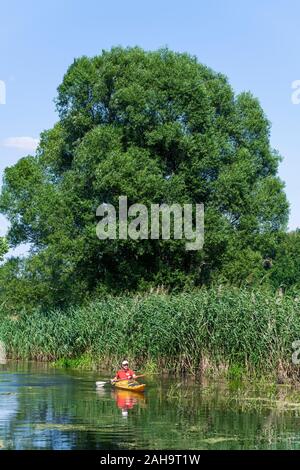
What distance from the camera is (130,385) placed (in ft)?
76.3

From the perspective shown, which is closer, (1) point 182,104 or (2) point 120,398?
(2) point 120,398

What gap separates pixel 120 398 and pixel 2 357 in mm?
14945

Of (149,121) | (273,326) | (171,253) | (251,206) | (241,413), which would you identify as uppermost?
(149,121)

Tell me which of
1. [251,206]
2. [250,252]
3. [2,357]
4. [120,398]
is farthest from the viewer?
[250,252]

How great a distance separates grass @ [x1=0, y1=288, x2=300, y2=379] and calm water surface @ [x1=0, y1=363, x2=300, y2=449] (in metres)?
0.91

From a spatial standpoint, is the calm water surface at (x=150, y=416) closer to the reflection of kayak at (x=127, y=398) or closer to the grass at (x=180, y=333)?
the reflection of kayak at (x=127, y=398)

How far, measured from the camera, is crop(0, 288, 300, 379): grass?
23172 millimetres

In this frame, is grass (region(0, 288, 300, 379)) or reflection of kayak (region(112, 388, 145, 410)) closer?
reflection of kayak (region(112, 388, 145, 410))

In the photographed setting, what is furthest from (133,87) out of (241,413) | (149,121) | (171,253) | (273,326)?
(241,413)

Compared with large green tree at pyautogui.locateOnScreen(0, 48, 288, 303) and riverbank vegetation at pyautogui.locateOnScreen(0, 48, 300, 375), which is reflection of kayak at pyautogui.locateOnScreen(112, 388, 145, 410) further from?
large green tree at pyautogui.locateOnScreen(0, 48, 288, 303)

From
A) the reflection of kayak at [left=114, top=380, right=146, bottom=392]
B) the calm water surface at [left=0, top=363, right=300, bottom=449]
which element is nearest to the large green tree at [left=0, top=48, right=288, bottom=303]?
the calm water surface at [left=0, top=363, right=300, bottom=449]

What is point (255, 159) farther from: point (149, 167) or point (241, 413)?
point (241, 413)

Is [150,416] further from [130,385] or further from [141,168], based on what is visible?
[141,168]

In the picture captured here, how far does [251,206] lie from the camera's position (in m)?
39.7
